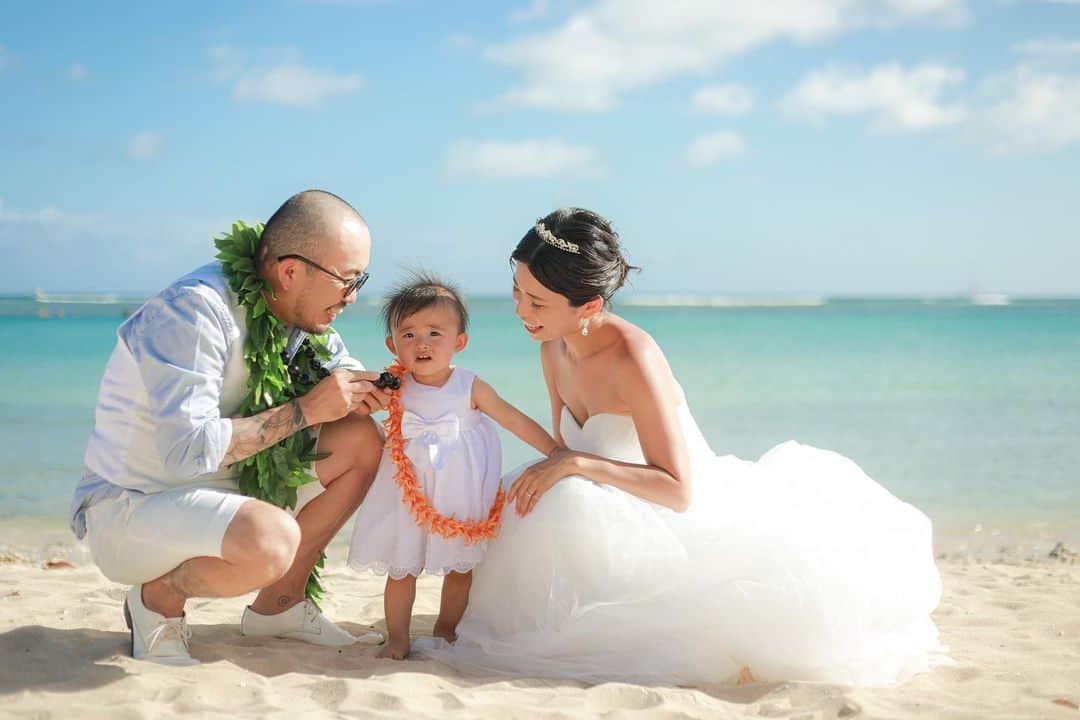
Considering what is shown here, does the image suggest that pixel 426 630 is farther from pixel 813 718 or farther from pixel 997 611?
pixel 997 611

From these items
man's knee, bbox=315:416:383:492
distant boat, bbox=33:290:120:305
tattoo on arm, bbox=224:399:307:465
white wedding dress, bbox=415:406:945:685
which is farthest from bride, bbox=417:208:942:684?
distant boat, bbox=33:290:120:305

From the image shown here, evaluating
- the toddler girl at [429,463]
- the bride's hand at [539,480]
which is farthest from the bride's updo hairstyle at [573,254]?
the bride's hand at [539,480]

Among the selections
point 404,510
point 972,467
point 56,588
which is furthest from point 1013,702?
point 972,467

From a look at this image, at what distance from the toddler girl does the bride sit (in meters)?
0.16

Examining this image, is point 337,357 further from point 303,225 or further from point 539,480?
point 539,480

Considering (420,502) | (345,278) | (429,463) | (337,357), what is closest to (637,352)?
(429,463)

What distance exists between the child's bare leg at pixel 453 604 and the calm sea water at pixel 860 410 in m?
4.45

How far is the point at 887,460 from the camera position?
37.3ft

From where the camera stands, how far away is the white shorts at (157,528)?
375 cm

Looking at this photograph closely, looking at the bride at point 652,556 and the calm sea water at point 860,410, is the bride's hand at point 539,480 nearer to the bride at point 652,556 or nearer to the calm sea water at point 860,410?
the bride at point 652,556

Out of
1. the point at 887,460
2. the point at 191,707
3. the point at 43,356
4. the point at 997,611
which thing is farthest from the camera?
the point at 43,356

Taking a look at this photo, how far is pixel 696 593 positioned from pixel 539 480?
2.48 ft

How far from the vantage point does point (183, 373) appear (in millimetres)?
3699

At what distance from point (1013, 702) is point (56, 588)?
15.0 ft
